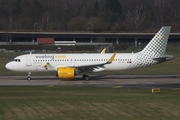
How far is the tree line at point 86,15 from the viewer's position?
463 ft

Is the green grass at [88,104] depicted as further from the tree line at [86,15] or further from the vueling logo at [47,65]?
the tree line at [86,15]

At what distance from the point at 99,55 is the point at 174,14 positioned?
116276 mm

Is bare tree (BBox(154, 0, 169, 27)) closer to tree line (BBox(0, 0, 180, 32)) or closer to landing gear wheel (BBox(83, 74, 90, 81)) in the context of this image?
tree line (BBox(0, 0, 180, 32))

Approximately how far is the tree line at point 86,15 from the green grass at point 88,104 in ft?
317

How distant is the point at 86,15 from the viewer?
16788 centimetres

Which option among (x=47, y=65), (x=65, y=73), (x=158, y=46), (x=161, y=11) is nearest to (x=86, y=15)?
(x=161, y=11)

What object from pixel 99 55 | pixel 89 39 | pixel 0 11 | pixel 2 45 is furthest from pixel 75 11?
pixel 99 55

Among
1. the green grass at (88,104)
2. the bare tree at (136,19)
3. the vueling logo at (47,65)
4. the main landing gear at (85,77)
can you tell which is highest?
the bare tree at (136,19)

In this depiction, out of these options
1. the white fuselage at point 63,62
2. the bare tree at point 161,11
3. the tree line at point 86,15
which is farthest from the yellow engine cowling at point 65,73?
the bare tree at point 161,11

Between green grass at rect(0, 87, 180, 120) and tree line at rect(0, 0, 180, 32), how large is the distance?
3802 inches

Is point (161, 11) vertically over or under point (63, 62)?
over

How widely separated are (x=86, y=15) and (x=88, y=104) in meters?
142

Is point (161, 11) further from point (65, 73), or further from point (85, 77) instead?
point (65, 73)

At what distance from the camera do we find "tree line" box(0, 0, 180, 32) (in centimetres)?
14125
